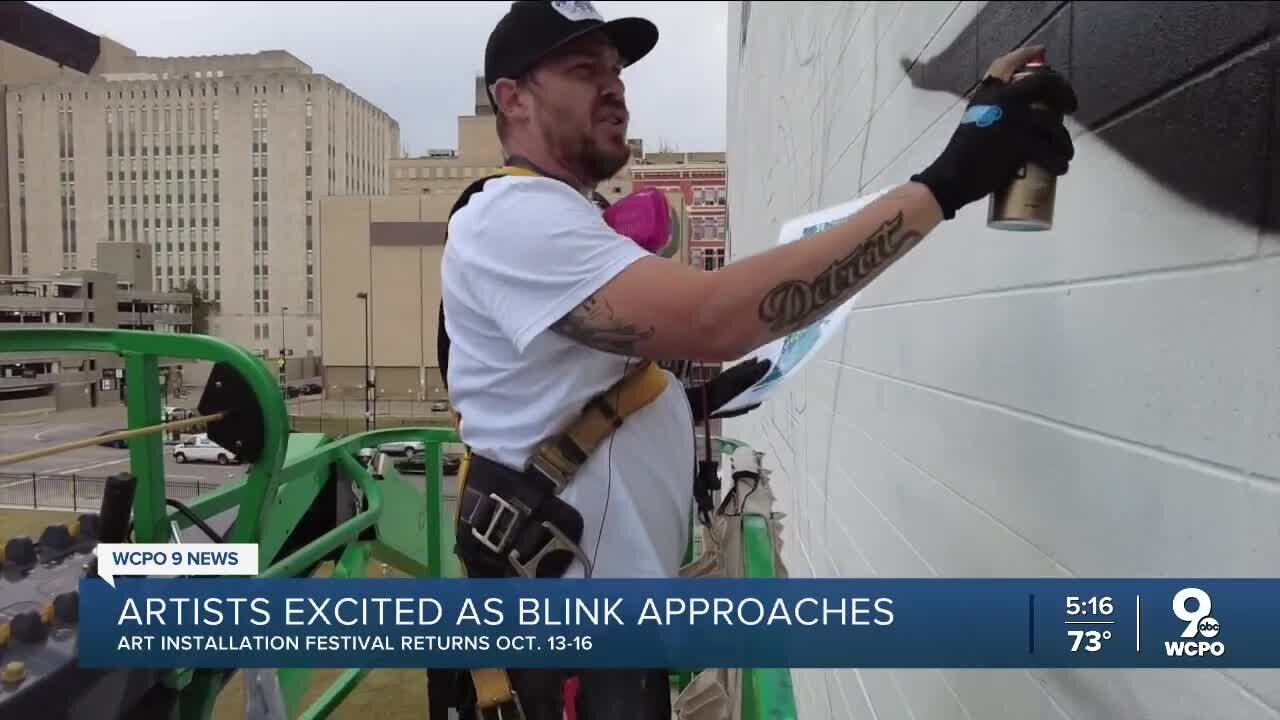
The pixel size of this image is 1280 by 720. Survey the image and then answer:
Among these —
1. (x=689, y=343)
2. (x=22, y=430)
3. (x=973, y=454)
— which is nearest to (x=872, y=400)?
(x=973, y=454)

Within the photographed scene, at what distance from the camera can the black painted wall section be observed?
0.81m

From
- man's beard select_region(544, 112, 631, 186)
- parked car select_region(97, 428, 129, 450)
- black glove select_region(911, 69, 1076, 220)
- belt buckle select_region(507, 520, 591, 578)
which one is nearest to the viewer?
black glove select_region(911, 69, 1076, 220)

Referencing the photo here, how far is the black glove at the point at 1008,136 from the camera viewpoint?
1056 mm

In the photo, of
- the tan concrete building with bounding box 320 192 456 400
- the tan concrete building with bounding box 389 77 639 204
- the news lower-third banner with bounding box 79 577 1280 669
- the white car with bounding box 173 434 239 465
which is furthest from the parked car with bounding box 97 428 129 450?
the tan concrete building with bounding box 389 77 639 204

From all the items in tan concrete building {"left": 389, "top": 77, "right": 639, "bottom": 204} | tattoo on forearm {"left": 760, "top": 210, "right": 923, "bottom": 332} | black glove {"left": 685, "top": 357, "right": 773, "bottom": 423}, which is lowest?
black glove {"left": 685, "top": 357, "right": 773, "bottom": 423}

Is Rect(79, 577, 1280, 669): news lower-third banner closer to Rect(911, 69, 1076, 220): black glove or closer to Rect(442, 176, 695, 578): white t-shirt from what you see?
Rect(442, 176, 695, 578): white t-shirt

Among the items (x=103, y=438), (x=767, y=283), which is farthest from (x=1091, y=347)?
(x=103, y=438)

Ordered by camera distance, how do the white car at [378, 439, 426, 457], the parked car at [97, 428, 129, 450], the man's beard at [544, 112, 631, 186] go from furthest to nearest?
the white car at [378, 439, 426, 457] → the parked car at [97, 428, 129, 450] → the man's beard at [544, 112, 631, 186]

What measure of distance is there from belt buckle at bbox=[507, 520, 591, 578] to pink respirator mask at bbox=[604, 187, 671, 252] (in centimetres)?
58

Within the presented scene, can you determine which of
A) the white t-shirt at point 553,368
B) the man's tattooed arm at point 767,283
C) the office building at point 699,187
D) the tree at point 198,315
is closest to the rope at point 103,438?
the white t-shirt at point 553,368

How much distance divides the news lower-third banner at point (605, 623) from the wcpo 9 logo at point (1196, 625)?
0.10 meters

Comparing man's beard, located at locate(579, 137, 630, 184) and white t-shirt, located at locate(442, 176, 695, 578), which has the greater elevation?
Answer: man's beard, located at locate(579, 137, 630, 184)

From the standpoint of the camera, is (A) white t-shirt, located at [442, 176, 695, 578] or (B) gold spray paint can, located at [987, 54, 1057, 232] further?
(A) white t-shirt, located at [442, 176, 695, 578]

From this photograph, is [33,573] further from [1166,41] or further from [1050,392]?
[1166,41]
